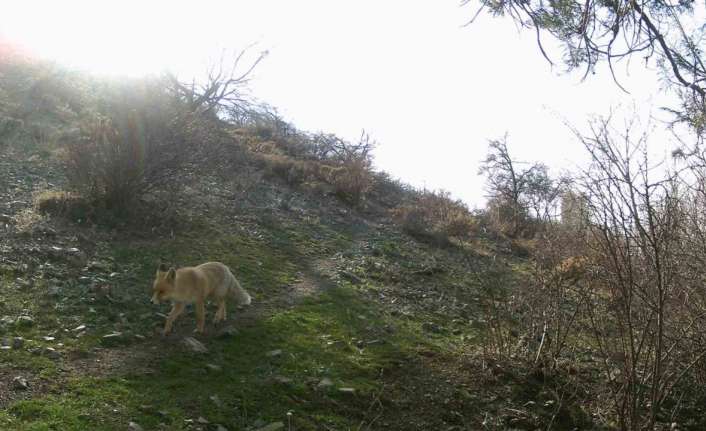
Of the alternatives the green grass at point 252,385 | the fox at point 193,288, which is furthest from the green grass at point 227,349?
the fox at point 193,288

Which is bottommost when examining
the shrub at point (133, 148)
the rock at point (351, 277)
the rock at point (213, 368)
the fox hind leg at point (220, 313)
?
the rock at point (213, 368)

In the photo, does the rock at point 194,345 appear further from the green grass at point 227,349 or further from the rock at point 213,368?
the rock at point 213,368

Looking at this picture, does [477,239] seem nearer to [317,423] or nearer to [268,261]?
[268,261]

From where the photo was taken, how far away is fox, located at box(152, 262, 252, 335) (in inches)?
268

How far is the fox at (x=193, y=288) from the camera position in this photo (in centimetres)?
680

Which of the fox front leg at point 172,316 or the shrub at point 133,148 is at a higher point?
the shrub at point 133,148

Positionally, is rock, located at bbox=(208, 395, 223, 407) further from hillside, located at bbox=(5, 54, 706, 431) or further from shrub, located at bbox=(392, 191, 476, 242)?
shrub, located at bbox=(392, 191, 476, 242)

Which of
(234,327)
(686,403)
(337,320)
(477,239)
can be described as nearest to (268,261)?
(337,320)

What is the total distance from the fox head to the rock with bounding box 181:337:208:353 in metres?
0.54

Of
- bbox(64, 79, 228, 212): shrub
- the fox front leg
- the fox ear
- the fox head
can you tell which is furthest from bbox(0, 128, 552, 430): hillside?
bbox(64, 79, 228, 212): shrub

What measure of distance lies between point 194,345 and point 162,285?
79cm

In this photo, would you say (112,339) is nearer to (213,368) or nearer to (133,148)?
(213,368)

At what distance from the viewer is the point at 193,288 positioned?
7.04 meters

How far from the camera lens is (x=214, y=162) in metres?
14.9
